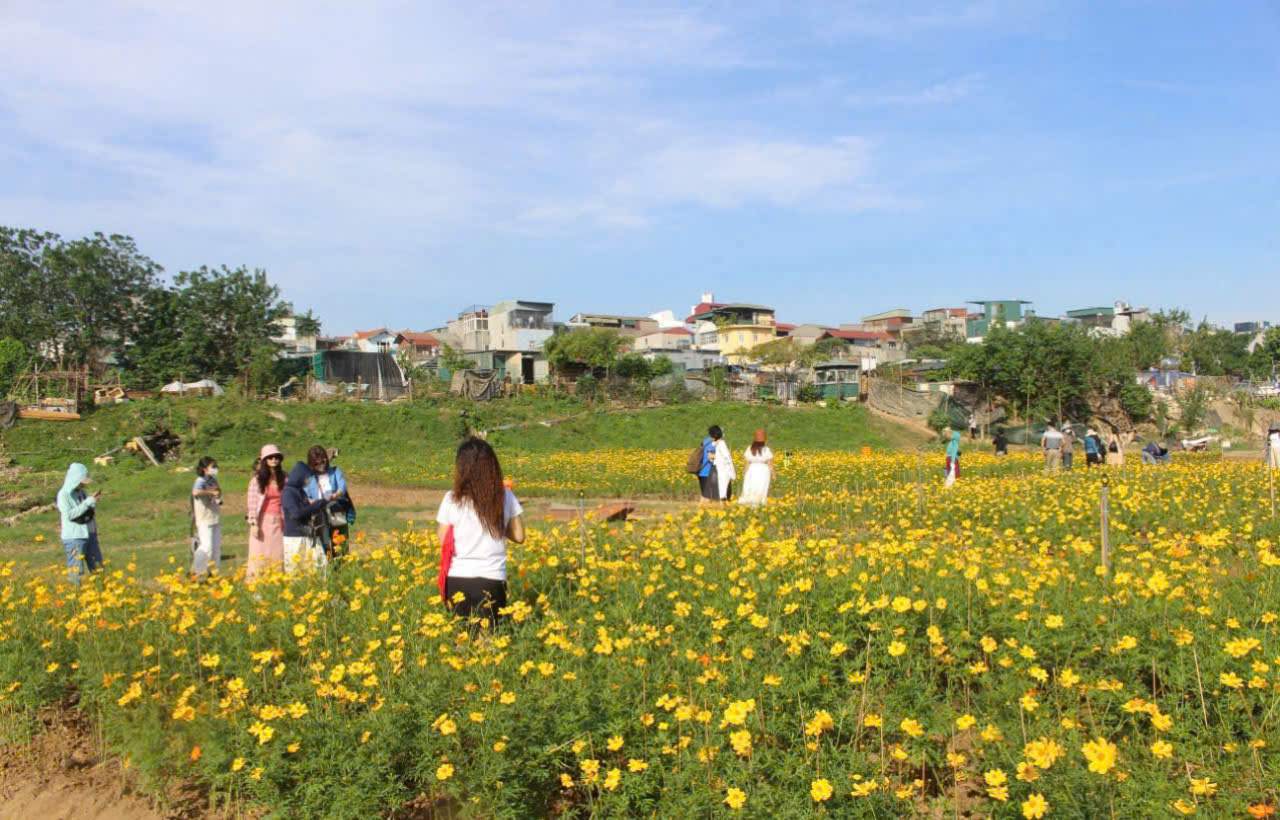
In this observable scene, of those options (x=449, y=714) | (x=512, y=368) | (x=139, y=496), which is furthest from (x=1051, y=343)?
(x=449, y=714)

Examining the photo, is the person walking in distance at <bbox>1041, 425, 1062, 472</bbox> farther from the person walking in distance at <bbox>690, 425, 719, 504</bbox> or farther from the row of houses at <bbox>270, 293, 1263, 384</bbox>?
the row of houses at <bbox>270, 293, 1263, 384</bbox>

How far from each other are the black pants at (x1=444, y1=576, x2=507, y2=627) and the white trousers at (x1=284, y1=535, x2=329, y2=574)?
1.74 metres

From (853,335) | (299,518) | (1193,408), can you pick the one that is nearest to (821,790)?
(299,518)

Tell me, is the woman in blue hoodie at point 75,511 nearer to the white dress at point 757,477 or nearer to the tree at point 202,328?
the white dress at point 757,477

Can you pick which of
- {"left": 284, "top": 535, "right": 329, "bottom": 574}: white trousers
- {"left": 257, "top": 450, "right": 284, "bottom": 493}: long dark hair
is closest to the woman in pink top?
{"left": 257, "top": 450, "right": 284, "bottom": 493}: long dark hair

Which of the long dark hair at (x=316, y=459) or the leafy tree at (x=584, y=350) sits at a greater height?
the leafy tree at (x=584, y=350)

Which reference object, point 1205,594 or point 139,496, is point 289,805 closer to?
point 1205,594

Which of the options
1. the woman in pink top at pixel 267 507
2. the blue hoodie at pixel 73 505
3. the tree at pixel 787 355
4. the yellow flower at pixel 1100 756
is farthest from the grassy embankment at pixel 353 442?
the tree at pixel 787 355

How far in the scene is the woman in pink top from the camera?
8398mm

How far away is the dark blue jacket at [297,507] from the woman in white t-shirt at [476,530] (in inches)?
115

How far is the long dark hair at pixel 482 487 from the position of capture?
5508 mm

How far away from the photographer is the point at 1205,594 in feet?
16.0

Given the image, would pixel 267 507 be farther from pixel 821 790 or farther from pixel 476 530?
pixel 821 790

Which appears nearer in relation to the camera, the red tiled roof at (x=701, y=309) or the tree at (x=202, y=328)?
the tree at (x=202, y=328)
